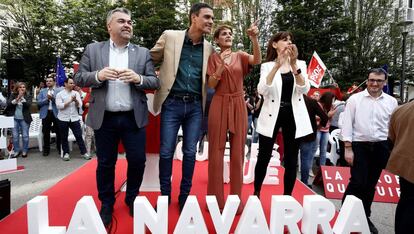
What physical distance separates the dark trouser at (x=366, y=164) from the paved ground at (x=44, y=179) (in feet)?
2.22

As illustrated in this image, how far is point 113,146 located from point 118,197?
1042 mm

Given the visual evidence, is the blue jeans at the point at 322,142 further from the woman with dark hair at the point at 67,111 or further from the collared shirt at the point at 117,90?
the woman with dark hair at the point at 67,111

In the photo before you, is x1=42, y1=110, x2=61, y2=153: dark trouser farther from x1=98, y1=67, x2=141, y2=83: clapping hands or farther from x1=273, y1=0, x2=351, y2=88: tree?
x1=273, y1=0, x2=351, y2=88: tree

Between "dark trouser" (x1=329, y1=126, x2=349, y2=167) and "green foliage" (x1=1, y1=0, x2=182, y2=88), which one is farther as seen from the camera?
"green foliage" (x1=1, y1=0, x2=182, y2=88)

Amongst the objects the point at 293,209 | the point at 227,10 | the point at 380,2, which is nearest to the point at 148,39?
the point at 227,10

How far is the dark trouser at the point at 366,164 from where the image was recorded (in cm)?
358

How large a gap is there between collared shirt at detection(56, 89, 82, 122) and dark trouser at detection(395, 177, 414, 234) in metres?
7.01

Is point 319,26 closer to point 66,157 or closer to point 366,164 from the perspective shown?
point 66,157

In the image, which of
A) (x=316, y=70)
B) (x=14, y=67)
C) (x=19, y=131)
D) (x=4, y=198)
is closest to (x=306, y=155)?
(x=4, y=198)

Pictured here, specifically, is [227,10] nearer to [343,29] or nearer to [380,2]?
[343,29]

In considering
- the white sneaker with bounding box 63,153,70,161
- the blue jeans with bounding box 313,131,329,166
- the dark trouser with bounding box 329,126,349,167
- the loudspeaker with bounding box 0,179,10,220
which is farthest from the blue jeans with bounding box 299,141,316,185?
the white sneaker with bounding box 63,153,70,161

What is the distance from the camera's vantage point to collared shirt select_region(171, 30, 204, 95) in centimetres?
325

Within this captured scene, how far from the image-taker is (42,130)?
8.47 m

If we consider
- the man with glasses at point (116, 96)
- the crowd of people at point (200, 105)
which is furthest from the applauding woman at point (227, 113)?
the man with glasses at point (116, 96)
